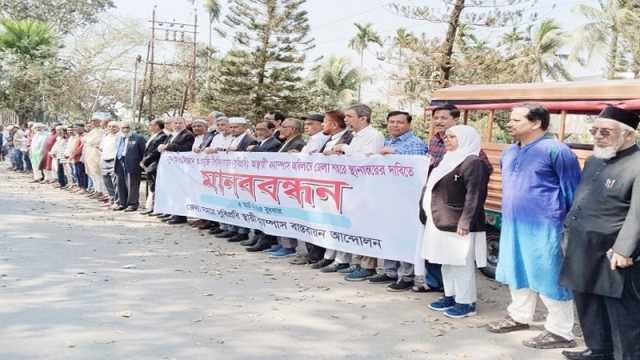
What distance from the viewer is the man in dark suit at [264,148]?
26.4ft

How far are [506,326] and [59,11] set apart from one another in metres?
44.5

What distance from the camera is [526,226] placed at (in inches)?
175

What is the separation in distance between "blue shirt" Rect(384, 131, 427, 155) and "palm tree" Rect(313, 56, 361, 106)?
49272mm

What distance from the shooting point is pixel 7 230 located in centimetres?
879

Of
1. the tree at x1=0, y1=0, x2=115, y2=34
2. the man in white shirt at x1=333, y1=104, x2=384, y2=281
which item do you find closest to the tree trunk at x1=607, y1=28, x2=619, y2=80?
the man in white shirt at x1=333, y1=104, x2=384, y2=281

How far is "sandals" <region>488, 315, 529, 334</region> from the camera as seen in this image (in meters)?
4.74

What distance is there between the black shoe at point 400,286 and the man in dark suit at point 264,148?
2.40m

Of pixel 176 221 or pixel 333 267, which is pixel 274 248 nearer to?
pixel 333 267

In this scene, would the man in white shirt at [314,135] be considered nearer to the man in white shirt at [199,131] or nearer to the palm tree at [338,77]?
the man in white shirt at [199,131]

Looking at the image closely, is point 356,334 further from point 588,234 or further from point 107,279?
point 107,279

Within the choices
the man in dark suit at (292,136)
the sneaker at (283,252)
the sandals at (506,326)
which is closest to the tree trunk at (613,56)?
the man in dark suit at (292,136)

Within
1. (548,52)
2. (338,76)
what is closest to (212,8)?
(338,76)

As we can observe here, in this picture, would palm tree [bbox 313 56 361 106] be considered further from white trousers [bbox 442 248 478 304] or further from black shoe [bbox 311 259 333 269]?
white trousers [bbox 442 248 478 304]

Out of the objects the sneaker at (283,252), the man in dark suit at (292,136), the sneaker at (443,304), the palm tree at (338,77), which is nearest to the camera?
the sneaker at (443,304)
